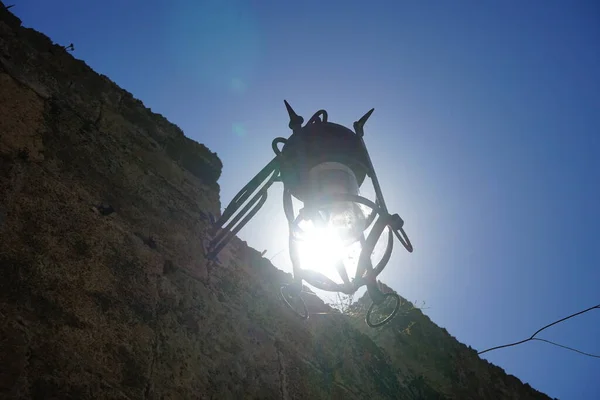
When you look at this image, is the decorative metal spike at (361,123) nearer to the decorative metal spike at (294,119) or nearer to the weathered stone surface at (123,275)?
the decorative metal spike at (294,119)

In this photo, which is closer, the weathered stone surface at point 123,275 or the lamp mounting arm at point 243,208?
the weathered stone surface at point 123,275

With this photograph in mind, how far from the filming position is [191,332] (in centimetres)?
180

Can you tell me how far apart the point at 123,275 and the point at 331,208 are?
99 cm

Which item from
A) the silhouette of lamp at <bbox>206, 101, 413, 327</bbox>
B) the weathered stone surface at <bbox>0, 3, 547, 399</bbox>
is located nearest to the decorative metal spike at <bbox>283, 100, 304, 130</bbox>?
the silhouette of lamp at <bbox>206, 101, 413, 327</bbox>

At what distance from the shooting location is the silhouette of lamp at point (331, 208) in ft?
5.43

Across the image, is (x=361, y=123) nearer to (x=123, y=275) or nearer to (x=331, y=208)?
(x=331, y=208)

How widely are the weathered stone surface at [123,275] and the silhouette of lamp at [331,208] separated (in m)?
0.38

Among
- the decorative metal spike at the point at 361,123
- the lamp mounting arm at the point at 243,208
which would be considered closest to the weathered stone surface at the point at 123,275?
the lamp mounting arm at the point at 243,208

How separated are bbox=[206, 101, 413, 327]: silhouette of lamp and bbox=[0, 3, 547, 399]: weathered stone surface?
376 millimetres

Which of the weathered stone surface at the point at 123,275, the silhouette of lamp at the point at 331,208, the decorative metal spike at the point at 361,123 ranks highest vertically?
the decorative metal spike at the point at 361,123

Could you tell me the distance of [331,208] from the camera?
1698 mm

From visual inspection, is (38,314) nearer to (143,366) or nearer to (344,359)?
(143,366)

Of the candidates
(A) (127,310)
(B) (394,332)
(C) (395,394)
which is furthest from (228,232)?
(B) (394,332)

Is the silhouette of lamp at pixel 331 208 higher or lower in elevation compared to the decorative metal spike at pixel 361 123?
lower
